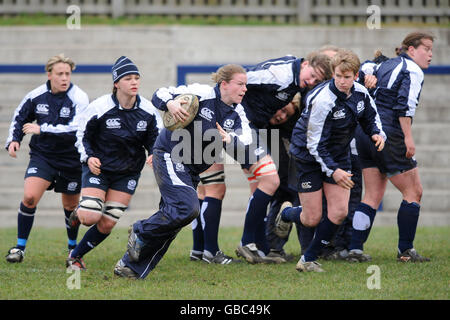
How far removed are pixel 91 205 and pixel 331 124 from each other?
2278 mm

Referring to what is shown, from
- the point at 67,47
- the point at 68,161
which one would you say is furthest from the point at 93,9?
the point at 68,161

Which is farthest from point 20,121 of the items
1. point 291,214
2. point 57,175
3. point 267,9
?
point 267,9

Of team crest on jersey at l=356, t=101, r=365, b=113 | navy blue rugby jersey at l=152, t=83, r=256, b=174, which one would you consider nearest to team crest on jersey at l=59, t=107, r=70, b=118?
navy blue rugby jersey at l=152, t=83, r=256, b=174

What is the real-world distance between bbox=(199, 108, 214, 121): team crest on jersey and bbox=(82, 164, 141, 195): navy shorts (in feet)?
3.76

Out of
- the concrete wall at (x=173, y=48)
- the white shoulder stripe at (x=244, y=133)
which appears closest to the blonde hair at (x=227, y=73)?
the white shoulder stripe at (x=244, y=133)

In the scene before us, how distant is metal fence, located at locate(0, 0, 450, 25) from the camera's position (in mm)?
14469

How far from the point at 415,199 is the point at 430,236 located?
6.80ft

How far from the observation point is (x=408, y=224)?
22.6 feet

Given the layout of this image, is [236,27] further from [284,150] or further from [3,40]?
[284,150]

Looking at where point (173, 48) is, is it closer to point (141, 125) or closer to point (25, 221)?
point (25, 221)

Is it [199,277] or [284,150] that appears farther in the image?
[284,150]

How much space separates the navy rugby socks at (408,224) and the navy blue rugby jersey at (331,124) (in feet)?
3.42

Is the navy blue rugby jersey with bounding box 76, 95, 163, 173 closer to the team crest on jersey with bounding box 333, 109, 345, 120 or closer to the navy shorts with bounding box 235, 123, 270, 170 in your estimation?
the navy shorts with bounding box 235, 123, 270, 170
